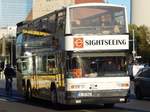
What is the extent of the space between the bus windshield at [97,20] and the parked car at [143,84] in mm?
6325

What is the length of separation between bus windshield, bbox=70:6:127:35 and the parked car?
633cm

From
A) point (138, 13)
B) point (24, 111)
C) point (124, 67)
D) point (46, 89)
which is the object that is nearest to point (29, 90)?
point (46, 89)

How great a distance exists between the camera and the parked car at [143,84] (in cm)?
2681

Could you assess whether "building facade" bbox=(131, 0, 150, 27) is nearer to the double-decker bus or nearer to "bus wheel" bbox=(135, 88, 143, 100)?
"bus wheel" bbox=(135, 88, 143, 100)

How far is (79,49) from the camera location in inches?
805

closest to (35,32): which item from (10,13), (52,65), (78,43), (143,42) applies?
(52,65)

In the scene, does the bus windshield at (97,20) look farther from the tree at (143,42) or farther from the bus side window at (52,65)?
the tree at (143,42)

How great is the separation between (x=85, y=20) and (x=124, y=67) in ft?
7.29

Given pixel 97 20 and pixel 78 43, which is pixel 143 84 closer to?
pixel 97 20

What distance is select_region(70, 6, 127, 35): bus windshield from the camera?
2077cm

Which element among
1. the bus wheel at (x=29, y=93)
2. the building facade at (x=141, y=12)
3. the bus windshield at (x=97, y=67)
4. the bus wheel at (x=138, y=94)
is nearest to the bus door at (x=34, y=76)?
the bus wheel at (x=29, y=93)

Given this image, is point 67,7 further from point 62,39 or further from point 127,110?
point 127,110

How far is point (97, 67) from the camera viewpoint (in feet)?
67.4

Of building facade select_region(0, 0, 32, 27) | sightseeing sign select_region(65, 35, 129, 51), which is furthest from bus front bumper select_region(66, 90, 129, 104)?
building facade select_region(0, 0, 32, 27)
